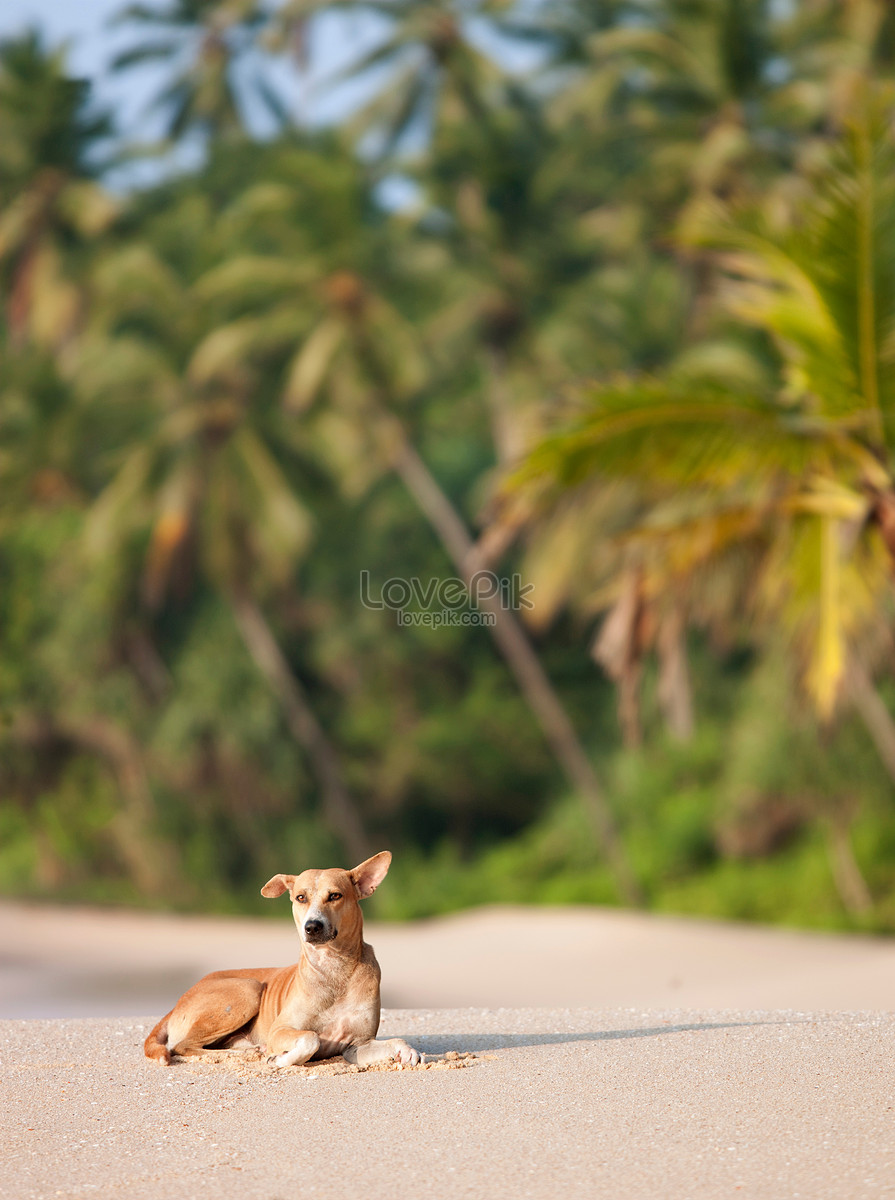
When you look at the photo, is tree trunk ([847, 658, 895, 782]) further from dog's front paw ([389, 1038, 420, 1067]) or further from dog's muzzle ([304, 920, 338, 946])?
dog's muzzle ([304, 920, 338, 946])

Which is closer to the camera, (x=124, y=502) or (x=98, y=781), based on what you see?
(x=124, y=502)

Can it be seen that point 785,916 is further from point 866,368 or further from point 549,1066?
point 549,1066

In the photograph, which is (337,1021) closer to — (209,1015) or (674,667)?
(209,1015)

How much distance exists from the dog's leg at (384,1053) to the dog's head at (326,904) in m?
0.46

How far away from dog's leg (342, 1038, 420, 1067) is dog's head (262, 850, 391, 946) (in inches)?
18.0

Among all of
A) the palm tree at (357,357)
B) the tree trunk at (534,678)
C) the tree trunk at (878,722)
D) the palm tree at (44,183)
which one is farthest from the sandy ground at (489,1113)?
the palm tree at (44,183)

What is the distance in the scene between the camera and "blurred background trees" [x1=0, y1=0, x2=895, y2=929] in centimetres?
2108

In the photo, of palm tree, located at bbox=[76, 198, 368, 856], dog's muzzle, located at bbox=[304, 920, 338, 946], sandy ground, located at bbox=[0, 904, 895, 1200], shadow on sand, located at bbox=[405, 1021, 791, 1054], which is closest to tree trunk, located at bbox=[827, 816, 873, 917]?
palm tree, located at bbox=[76, 198, 368, 856]

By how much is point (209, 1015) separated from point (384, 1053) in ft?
2.43

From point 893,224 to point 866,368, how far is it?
92 centimetres

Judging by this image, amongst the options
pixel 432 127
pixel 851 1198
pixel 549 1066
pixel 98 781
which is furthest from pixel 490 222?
pixel 851 1198

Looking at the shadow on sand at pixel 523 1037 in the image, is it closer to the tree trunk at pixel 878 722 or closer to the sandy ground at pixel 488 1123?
the sandy ground at pixel 488 1123

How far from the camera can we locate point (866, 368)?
888 centimetres

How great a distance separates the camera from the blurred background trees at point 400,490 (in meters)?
21.1
